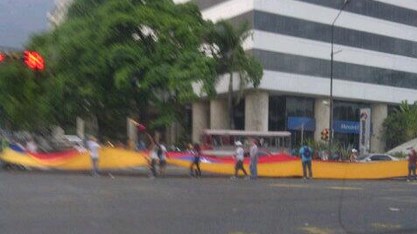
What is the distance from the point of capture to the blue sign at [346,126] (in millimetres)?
60184

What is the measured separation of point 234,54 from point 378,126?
81.2 feet

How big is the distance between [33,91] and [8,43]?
31.3 feet

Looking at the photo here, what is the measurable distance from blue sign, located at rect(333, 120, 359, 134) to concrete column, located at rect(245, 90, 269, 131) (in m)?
9.88

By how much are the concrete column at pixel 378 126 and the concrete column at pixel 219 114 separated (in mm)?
15368

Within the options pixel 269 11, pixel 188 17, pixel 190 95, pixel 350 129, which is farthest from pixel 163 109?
pixel 350 129

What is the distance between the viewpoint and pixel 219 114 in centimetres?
5700

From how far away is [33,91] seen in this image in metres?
32.2

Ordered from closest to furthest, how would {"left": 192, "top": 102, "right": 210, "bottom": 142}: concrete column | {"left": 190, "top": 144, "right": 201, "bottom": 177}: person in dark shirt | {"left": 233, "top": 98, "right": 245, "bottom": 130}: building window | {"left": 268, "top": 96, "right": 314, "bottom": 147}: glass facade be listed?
{"left": 190, "top": 144, "right": 201, "bottom": 177}: person in dark shirt < {"left": 268, "top": 96, "right": 314, "bottom": 147}: glass facade < {"left": 233, "top": 98, "right": 245, "bottom": 130}: building window < {"left": 192, "top": 102, "right": 210, "bottom": 142}: concrete column

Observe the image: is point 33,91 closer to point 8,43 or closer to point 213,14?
point 8,43

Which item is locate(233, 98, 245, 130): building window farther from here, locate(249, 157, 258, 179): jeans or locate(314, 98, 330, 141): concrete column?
locate(249, 157, 258, 179): jeans

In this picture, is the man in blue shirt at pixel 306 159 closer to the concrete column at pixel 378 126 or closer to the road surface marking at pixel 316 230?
the road surface marking at pixel 316 230

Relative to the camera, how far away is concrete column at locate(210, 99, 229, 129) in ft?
186

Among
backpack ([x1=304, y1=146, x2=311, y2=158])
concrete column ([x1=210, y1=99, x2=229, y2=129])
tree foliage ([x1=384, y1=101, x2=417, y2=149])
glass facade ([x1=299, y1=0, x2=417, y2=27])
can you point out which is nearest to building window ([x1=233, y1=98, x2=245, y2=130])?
concrete column ([x1=210, y1=99, x2=229, y2=129])

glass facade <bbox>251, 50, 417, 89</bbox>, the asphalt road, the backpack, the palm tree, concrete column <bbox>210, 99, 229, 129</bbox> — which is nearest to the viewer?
the asphalt road
